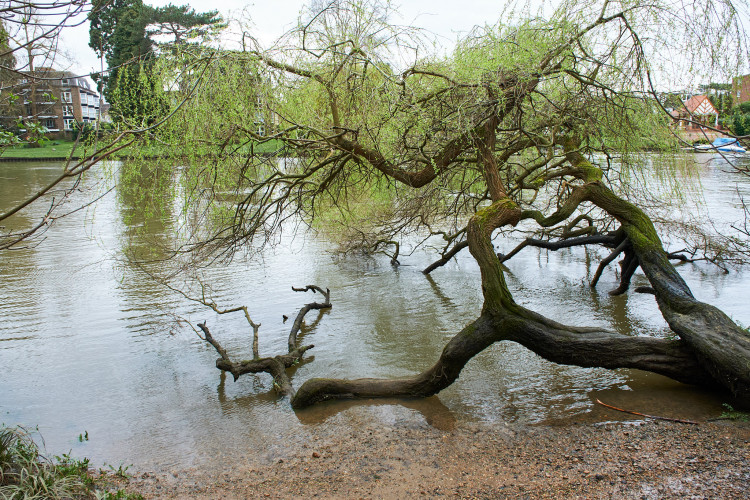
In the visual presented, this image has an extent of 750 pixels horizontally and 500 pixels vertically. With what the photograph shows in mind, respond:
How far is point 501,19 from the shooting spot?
279 inches

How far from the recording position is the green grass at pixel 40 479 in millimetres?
3961

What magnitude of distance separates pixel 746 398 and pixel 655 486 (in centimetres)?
152

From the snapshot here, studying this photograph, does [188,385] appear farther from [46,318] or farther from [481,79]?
[481,79]

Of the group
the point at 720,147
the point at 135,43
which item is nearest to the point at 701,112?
the point at 720,147

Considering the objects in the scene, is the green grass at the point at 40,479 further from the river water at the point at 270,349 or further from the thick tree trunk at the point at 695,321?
the thick tree trunk at the point at 695,321

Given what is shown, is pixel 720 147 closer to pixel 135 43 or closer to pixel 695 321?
pixel 695 321

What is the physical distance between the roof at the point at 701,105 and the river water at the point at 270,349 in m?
0.74

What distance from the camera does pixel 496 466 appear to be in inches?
177

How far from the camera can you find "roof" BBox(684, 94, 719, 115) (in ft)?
22.3

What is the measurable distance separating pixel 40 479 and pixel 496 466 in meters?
3.28

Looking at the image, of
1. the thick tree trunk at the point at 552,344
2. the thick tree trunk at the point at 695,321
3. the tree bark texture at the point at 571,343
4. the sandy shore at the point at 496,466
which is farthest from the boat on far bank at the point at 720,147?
the sandy shore at the point at 496,466

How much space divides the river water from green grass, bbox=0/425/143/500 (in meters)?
0.58

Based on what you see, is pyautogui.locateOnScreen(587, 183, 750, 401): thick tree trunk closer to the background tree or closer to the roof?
the roof

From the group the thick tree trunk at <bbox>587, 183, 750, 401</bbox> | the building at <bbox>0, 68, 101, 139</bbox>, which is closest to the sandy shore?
the thick tree trunk at <bbox>587, 183, 750, 401</bbox>
